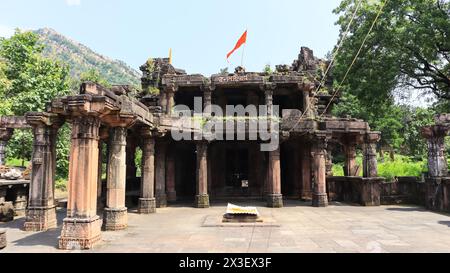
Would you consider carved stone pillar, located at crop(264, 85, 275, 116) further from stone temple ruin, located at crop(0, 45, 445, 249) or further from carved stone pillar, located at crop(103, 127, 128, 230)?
carved stone pillar, located at crop(103, 127, 128, 230)

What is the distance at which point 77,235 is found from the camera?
338 inches

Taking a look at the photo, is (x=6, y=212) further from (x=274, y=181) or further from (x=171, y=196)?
(x=274, y=181)

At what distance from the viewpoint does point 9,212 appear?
1349 centimetres

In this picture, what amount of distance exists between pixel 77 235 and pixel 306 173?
15.1 meters

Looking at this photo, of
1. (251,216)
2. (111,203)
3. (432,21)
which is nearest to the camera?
(111,203)

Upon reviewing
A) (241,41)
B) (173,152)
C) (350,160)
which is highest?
(241,41)

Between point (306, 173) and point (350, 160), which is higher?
point (350, 160)

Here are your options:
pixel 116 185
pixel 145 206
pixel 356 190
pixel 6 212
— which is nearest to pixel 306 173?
pixel 356 190

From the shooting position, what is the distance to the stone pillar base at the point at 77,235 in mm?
8531

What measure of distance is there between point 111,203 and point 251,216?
5230mm

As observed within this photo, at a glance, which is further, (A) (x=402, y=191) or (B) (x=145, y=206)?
(A) (x=402, y=191)

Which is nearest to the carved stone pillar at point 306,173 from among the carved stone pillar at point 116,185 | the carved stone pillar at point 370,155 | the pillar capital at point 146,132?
the carved stone pillar at point 370,155
